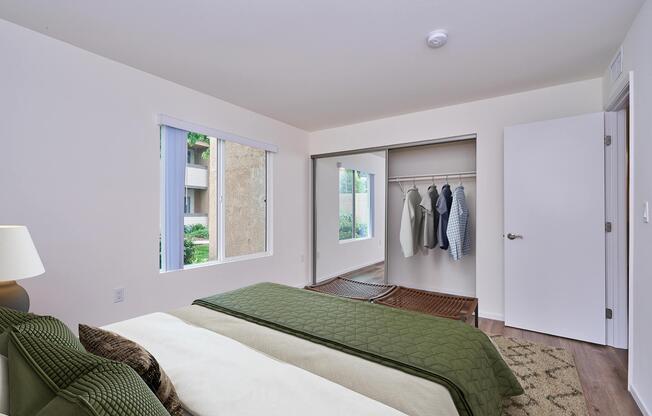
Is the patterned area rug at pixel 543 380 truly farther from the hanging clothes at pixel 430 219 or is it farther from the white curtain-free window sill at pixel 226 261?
the white curtain-free window sill at pixel 226 261

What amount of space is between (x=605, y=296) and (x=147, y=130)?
4.22m

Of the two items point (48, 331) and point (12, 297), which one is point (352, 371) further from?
point (12, 297)

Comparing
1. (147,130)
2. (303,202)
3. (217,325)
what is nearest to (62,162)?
(147,130)

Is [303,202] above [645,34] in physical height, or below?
below

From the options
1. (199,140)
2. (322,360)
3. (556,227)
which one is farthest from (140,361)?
(556,227)

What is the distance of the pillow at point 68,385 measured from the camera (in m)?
0.56

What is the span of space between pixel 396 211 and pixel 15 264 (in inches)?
150

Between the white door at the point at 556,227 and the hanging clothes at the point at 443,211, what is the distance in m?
0.70

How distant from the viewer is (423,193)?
162 inches

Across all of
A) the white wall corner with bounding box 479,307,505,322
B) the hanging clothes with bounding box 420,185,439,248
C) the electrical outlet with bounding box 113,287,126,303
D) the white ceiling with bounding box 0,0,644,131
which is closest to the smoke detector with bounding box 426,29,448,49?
the white ceiling with bounding box 0,0,644,131

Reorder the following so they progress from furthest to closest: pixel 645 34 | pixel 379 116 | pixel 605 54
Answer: pixel 379 116
pixel 605 54
pixel 645 34

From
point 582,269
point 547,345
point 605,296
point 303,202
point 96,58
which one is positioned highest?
point 96,58

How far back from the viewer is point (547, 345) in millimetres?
2594

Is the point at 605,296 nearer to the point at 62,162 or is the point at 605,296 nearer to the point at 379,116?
the point at 379,116
